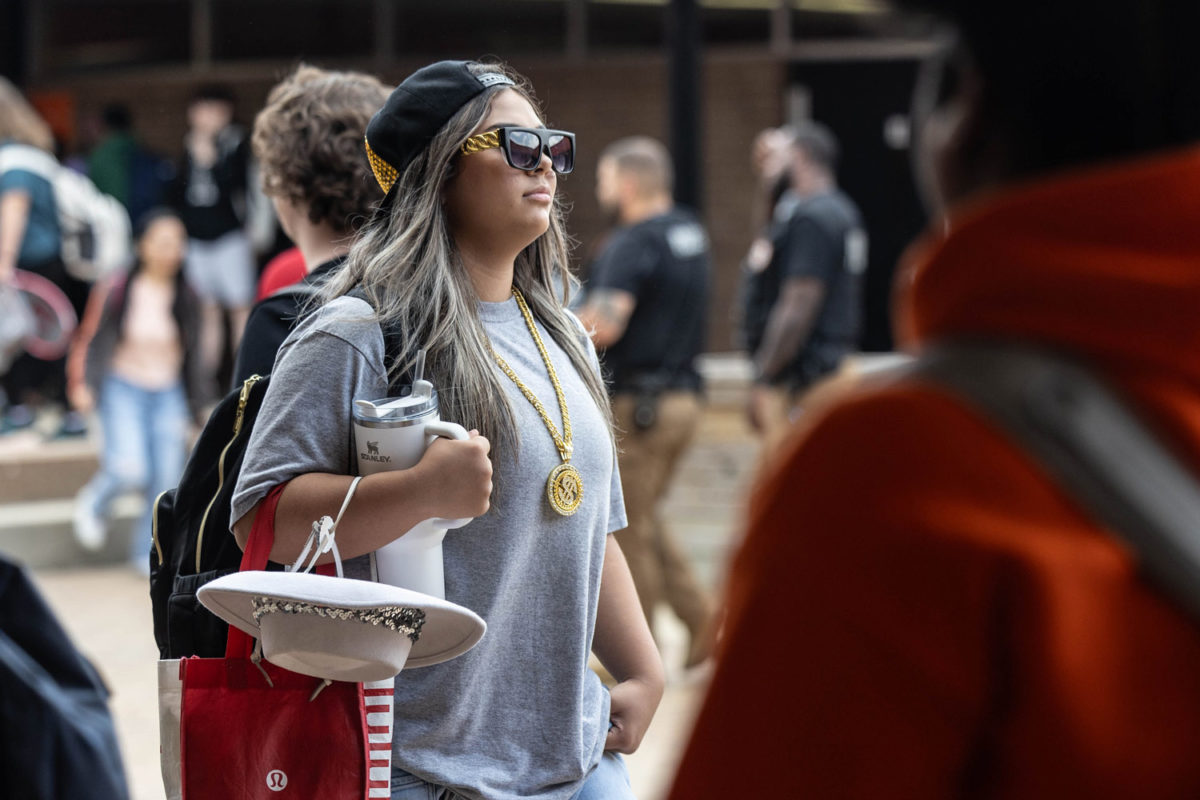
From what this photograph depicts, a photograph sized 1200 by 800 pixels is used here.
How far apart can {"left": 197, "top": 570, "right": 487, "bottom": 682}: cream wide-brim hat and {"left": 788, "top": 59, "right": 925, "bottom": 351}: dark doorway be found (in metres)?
9.80

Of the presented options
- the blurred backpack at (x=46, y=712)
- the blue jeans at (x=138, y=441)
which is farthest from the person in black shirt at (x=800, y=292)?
the blurred backpack at (x=46, y=712)

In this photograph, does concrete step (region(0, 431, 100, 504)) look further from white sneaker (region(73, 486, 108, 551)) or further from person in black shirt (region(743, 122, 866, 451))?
person in black shirt (region(743, 122, 866, 451))

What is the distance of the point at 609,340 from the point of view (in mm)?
6344

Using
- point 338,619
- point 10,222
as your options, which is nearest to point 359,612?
point 338,619

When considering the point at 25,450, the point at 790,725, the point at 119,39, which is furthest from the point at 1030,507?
the point at 119,39

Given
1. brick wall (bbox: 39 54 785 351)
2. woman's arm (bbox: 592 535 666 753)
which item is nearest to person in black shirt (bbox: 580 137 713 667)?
woman's arm (bbox: 592 535 666 753)

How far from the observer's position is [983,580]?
33.5 inches

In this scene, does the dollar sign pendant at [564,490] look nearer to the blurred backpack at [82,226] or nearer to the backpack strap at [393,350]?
the backpack strap at [393,350]

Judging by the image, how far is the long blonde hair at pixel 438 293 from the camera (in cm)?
213

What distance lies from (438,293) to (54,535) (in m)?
7.22

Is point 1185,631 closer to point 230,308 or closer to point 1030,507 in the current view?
point 1030,507

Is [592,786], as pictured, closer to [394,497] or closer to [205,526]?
[394,497]

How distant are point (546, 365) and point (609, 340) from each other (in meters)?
4.04

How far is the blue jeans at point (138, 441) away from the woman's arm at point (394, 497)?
6.59m
